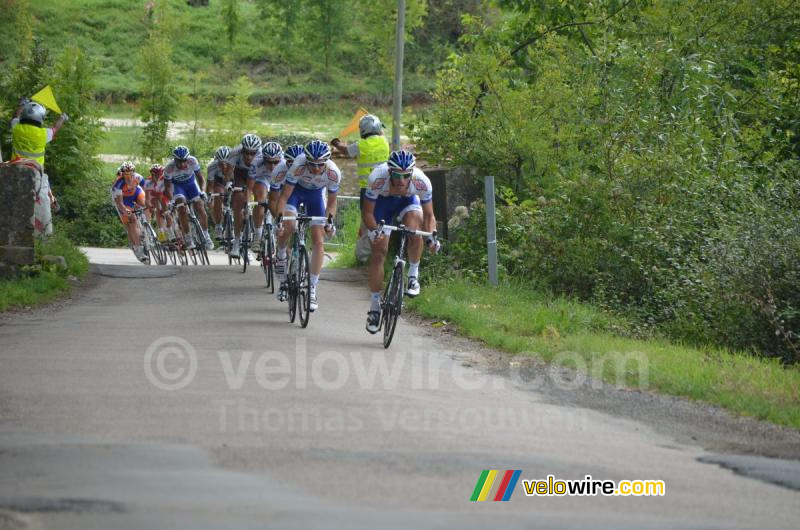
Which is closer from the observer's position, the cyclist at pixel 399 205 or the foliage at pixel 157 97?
the cyclist at pixel 399 205

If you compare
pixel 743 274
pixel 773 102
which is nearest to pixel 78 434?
pixel 743 274

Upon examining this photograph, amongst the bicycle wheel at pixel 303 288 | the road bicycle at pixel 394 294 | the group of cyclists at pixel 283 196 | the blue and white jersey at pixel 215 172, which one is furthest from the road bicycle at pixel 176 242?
the road bicycle at pixel 394 294

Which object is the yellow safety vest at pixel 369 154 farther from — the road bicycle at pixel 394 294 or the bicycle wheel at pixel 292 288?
the road bicycle at pixel 394 294

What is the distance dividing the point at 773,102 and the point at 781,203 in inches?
200

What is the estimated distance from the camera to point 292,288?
14.8m

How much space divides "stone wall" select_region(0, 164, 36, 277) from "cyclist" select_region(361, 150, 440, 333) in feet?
21.1

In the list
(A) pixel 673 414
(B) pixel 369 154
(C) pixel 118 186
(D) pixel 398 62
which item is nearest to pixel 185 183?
(C) pixel 118 186

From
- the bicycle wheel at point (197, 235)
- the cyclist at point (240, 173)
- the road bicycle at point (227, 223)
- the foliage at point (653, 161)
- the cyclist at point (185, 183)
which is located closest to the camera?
the foliage at point (653, 161)

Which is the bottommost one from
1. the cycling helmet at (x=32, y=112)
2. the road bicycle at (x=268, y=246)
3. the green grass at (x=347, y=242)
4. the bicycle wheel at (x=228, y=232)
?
the green grass at (x=347, y=242)

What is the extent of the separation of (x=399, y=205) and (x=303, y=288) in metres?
1.48

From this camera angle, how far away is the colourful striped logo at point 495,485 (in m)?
7.10

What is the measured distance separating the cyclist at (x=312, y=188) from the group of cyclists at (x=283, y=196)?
0.04 ft

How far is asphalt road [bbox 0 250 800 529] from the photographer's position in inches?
263

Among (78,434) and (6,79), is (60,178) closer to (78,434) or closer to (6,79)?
(6,79)
